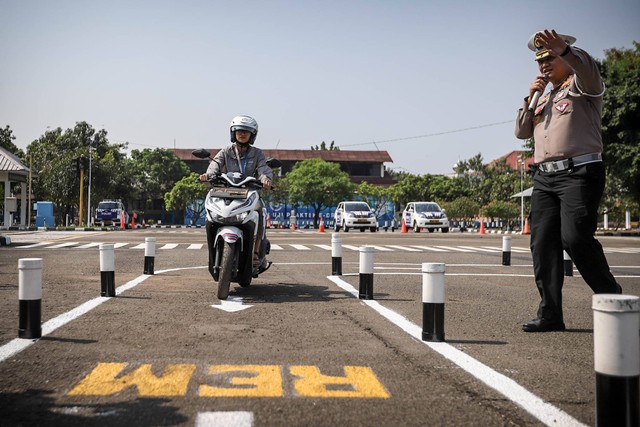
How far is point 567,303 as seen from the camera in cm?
791

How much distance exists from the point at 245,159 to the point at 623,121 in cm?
2800

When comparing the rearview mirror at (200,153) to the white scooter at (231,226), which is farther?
the rearview mirror at (200,153)

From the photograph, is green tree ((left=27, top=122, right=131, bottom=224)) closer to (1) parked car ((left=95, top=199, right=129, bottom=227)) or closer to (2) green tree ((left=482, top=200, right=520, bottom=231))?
(1) parked car ((left=95, top=199, right=129, bottom=227))

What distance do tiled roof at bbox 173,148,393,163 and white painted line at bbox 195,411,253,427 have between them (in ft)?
261

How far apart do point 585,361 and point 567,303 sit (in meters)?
3.36

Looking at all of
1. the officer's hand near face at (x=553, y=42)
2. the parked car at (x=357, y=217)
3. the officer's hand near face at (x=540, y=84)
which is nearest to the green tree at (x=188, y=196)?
the parked car at (x=357, y=217)

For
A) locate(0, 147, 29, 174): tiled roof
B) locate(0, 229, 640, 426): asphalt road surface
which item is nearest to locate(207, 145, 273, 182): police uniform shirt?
locate(0, 229, 640, 426): asphalt road surface

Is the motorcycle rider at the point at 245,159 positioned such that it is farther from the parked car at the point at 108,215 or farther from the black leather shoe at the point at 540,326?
the parked car at the point at 108,215

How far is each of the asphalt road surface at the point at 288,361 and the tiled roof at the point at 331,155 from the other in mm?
74831

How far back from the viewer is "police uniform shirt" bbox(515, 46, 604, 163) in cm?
561

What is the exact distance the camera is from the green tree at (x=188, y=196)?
2758 inches

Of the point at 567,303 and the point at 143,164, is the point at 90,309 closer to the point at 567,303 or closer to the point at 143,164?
the point at 567,303

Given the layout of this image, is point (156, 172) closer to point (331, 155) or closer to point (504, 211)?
point (331, 155)

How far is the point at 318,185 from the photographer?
69500 mm
